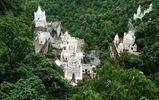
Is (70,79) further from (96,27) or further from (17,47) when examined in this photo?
(96,27)

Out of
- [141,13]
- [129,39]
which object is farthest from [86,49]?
[141,13]

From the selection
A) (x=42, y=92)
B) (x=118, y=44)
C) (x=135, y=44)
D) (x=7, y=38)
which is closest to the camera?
(x=42, y=92)

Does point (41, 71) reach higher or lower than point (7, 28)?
lower

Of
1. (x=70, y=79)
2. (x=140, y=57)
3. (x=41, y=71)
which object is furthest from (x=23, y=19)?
(x=41, y=71)

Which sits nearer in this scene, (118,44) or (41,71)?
(41,71)

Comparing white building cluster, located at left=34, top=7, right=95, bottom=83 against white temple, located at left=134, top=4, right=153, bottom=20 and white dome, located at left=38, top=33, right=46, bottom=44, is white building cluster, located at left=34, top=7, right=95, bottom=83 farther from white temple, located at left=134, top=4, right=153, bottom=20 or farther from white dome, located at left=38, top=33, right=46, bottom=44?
white temple, located at left=134, top=4, right=153, bottom=20
